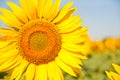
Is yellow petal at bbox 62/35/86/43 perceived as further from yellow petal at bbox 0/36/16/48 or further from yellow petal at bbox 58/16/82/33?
yellow petal at bbox 0/36/16/48

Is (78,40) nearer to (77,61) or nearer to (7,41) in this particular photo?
(77,61)

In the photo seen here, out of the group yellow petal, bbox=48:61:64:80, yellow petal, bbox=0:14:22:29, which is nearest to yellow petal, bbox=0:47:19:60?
yellow petal, bbox=0:14:22:29

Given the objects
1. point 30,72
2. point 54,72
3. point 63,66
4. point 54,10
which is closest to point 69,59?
point 63,66

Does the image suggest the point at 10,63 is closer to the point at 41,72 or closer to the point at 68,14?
the point at 41,72

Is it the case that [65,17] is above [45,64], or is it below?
above

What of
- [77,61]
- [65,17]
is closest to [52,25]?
[65,17]

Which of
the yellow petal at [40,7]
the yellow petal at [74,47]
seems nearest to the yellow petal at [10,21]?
the yellow petal at [40,7]
